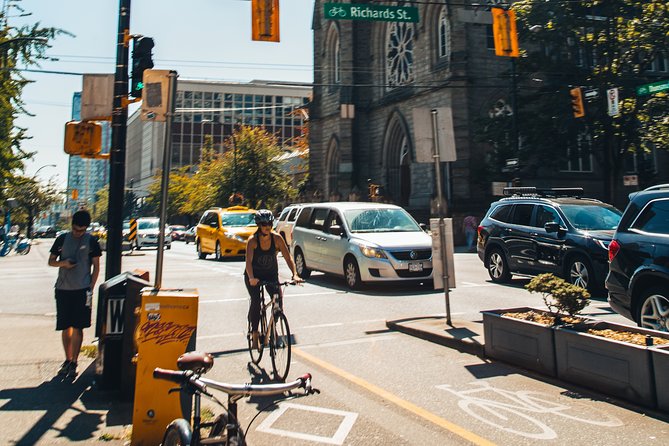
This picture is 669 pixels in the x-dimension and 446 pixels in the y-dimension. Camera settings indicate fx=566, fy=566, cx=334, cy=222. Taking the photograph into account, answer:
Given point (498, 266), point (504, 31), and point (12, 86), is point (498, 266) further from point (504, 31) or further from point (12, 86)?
point (12, 86)

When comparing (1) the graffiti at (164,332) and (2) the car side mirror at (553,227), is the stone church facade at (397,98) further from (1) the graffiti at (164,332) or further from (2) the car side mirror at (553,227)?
(1) the graffiti at (164,332)

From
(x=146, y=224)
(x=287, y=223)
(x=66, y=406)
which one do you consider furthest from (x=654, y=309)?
(x=146, y=224)

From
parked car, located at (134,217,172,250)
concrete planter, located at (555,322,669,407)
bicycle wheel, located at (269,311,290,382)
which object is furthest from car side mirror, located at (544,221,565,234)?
parked car, located at (134,217,172,250)

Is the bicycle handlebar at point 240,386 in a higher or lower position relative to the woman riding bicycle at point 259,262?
lower

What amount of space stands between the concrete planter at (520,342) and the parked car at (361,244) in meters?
5.38

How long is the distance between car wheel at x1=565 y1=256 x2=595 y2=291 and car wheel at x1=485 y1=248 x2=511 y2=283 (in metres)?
2.00

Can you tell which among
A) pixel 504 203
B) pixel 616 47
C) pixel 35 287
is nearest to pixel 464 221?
pixel 616 47

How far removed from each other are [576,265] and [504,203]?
2.88 m

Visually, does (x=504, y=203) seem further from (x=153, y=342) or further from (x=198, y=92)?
(x=198, y=92)

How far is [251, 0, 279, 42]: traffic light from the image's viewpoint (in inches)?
438

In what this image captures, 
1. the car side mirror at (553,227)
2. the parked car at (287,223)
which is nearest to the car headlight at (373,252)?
the car side mirror at (553,227)

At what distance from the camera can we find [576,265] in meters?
11.3

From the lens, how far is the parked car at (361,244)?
12.1 meters

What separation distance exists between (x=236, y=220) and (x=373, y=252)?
40.0 ft
